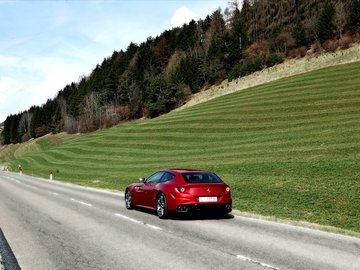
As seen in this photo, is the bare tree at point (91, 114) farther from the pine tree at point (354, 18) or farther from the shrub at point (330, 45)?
the pine tree at point (354, 18)

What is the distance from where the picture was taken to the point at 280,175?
1861 cm

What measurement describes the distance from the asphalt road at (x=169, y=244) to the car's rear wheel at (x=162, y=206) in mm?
288

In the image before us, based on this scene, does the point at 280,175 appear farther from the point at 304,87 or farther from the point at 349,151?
the point at 304,87

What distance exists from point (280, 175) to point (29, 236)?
38.1 ft

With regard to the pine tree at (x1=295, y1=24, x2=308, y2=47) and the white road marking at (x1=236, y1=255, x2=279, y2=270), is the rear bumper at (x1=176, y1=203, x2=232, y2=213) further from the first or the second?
the pine tree at (x1=295, y1=24, x2=308, y2=47)

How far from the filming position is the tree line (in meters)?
77.3

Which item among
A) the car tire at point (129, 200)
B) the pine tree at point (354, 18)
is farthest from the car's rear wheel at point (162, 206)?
the pine tree at point (354, 18)

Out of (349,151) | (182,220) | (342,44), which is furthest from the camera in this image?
(342,44)

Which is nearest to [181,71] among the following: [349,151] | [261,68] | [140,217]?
[261,68]

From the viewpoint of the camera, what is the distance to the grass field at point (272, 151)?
14485 mm

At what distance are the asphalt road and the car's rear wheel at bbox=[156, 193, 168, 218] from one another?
0.94ft

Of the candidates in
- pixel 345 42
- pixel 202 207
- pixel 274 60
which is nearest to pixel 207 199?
pixel 202 207

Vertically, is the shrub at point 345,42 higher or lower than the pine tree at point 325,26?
lower

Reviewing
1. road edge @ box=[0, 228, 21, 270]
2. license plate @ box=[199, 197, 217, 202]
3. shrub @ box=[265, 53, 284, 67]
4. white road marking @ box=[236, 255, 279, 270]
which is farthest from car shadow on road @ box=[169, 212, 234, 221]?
shrub @ box=[265, 53, 284, 67]
